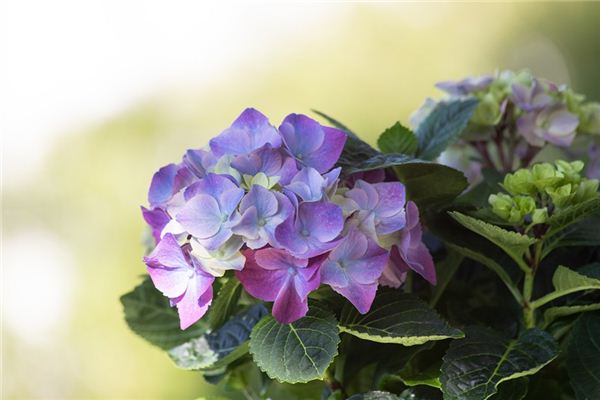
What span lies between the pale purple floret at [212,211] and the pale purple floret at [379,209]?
0.26ft

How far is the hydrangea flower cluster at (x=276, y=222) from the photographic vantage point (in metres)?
0.51

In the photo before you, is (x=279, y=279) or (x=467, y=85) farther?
(x=467, y=85)

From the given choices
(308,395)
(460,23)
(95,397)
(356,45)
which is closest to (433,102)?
(308,395)

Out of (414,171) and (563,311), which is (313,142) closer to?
→ (414,171)

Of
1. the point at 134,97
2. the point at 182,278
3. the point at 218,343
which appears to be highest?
the point at 182,278

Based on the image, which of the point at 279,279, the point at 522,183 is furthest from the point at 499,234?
the point at 279,279

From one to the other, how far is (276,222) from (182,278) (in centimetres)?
8

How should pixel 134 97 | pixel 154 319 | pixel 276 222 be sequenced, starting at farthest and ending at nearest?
1. pixel 134 97
2. pixel 154 319
3. pixel 276 222

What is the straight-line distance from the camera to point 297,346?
0.53 meters

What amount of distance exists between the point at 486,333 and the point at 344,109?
205 centimetres

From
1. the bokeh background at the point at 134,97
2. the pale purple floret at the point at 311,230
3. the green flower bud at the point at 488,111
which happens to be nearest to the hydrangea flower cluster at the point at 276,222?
the pale purple floret at the point at 311,230

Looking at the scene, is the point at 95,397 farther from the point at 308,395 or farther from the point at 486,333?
the point at 486,333

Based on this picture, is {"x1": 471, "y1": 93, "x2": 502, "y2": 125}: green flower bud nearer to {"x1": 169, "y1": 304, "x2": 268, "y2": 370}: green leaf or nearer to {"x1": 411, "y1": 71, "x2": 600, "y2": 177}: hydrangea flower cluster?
{"x1": 411, "y1": 71, "x2": 600, "y2": 177}: hydrangea flower cluster

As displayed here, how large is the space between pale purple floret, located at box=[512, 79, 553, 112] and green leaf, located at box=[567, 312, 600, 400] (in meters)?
0.23
